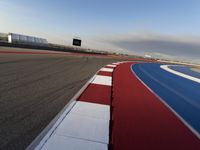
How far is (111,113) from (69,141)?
1.81m

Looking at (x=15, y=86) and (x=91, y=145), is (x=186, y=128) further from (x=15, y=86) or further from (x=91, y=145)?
(x=15, y=86)

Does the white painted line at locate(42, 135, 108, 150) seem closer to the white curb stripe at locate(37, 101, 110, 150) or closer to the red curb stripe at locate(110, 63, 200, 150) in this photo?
the white curb stripe at locate(37, 101, 110, 150)

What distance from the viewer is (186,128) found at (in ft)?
15.0

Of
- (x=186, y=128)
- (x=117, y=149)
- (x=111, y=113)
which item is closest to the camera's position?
(x=117, y=149)

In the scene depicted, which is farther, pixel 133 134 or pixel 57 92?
pixel 57 92

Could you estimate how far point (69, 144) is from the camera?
3250 mm

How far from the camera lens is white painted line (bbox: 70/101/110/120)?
4750mm

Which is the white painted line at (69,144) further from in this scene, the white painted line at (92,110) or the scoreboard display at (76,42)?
→ the scoreboard display at (76,42)

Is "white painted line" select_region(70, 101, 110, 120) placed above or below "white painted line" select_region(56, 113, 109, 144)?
below

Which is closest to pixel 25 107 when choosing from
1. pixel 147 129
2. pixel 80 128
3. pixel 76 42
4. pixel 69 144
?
pixel 80 128

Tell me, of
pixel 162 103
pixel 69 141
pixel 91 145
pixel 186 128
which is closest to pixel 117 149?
pixel 91 145

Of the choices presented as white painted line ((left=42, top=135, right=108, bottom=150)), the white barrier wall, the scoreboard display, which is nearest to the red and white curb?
white painted line ((left=42, top=135, right=108, bottom=150))

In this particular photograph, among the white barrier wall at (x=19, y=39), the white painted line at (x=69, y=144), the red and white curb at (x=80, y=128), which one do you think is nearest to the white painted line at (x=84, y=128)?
the red and white curb at (x=80, y=128)

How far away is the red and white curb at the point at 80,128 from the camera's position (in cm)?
323
